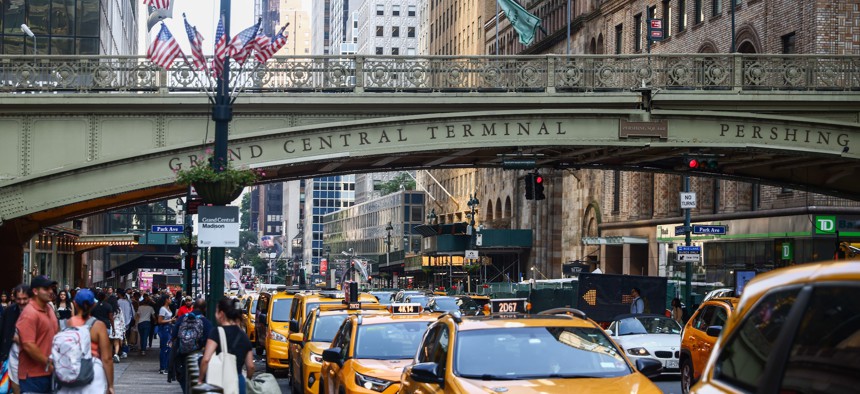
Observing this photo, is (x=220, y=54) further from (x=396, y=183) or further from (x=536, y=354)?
(x=396, y=183)

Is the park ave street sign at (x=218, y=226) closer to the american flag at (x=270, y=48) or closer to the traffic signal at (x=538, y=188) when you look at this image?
the american flag at (x=270, y=48)

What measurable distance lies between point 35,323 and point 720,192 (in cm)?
4430

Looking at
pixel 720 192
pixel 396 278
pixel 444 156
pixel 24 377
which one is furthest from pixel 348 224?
pixel 24 377

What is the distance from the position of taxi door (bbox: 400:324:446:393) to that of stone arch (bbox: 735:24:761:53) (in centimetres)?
3909

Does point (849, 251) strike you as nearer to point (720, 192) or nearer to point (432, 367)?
point (432, 367)

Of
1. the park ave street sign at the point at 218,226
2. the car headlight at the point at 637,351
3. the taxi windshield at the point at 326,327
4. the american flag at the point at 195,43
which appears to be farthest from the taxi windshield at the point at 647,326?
the american flag at the point at 195,43

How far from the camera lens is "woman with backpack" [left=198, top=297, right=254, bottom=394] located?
1227 centimetres

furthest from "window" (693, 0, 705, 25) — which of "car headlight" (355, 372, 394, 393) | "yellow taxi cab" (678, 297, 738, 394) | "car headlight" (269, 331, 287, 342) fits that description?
"car headlight" (355, 372, 394, 393)

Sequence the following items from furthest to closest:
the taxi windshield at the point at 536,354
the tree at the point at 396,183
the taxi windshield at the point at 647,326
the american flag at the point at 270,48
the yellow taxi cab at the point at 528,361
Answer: the tree at the point at 396,183, the taxi windshield at the point at 647,326, the american flag at the point at 270,48, the taxi windshield at the point at 536,354, the yellow taxi cab at the point at 528,361

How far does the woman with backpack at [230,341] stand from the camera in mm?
12273

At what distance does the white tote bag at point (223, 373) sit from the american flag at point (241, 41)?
875cm

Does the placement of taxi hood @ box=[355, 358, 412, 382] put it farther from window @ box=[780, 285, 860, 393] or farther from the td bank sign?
the td bank sign

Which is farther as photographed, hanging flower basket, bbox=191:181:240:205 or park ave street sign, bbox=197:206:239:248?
hanging flower basket, bbox=191:181:240:205

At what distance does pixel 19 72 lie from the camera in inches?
1133
